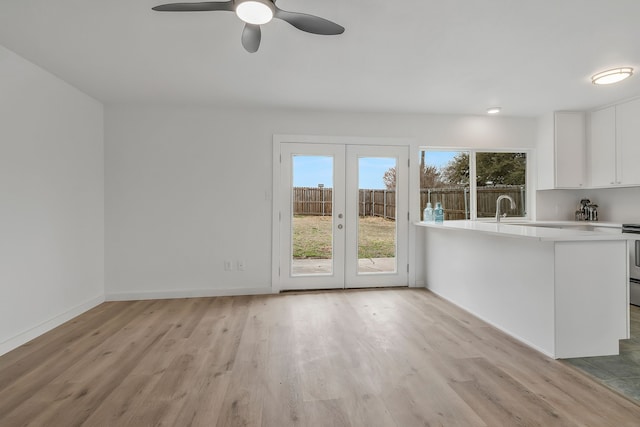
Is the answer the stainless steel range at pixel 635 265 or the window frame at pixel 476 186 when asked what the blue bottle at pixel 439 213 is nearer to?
the window frame at pixel 476 186

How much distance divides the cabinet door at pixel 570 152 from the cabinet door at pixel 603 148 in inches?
4.9

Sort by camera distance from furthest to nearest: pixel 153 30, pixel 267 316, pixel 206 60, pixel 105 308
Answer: pixel 105 308 < pixel 267 316 < pixel 206 60 < pixel 153 30

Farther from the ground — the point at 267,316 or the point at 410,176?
the point at 410,176

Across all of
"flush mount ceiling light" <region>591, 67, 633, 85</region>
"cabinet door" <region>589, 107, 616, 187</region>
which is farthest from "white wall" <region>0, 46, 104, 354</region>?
"cabinet door" <region>589, 107, 616, 187</region>

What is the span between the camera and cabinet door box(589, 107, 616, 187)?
13.6 ft

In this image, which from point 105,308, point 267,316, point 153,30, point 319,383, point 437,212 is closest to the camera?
point 319,383

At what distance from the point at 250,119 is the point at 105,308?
2.80 metres

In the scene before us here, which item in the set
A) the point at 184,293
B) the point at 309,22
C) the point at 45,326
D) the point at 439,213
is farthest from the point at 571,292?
the point at 45,326

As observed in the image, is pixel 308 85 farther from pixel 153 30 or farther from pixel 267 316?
pixel 267 316

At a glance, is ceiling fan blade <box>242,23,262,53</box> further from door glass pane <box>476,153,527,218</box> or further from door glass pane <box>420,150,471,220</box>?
door glass pane <box>476,153,527,218</box>

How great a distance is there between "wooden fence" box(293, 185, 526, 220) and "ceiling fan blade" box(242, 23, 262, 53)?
2.30m

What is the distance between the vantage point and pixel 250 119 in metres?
4.23

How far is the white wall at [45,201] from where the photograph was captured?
8.71ft

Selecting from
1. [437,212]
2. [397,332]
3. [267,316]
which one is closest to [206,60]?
[267,316]
